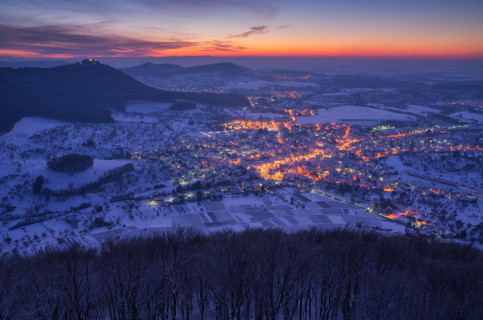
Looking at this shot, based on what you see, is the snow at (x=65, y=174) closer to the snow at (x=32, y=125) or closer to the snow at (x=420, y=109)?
the snow at (x=32, y=125)

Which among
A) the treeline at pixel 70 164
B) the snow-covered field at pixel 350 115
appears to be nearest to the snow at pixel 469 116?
the snow-covered field at pixel 350 115

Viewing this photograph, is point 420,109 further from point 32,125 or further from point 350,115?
point 32,125

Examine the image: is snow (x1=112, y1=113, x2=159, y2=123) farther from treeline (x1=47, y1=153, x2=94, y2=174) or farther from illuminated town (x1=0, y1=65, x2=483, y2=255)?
treeline (x1=47, y1=153, x2=94, y2=174)

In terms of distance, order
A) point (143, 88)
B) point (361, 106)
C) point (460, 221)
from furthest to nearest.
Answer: point (143, 88), point (361, 106), point (460, 221)

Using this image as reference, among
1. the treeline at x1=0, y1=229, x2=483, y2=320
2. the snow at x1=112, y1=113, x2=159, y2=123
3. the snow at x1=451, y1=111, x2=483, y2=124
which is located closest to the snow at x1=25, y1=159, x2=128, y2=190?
the treeline at x1=0, y1=229, x2=483, y2=320

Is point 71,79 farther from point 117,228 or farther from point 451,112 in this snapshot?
point 451,112

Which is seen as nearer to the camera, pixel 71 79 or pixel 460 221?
pixel 460 221

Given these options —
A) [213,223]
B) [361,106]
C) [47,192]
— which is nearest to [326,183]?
[213,223]
